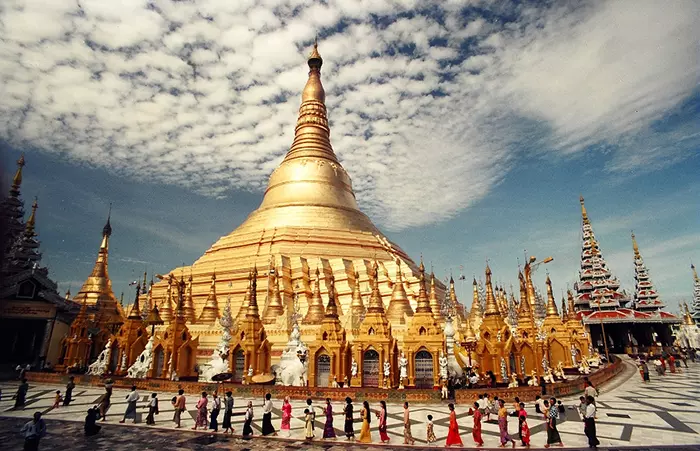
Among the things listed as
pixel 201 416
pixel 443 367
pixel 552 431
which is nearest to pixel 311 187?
pixel 443 367

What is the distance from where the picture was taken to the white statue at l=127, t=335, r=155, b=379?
857 inches

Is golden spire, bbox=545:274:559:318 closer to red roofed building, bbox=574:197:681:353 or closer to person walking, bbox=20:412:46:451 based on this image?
red roofed building, bbox=574:197:681:353

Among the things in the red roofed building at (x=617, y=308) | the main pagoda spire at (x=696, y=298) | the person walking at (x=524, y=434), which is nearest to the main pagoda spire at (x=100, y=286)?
the person walking at (x=524, y=434)

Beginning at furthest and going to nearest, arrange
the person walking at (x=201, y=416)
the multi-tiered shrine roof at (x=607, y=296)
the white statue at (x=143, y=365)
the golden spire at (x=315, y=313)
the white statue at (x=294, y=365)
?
the multi-tiered shrine roof at (x=607, y=296) → the golden spire at (x=315, y=313) → the white statue at (x=143, y=365) → the white statue at (x=294, y=365) → the person walking at (x=201, y=416)

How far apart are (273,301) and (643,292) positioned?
48.6 m

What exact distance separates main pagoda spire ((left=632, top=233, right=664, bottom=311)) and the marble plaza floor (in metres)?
38.6

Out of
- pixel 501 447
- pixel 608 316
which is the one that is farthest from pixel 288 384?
pixel 608 316

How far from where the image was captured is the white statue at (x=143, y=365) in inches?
857

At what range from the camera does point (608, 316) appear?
45.8 metres

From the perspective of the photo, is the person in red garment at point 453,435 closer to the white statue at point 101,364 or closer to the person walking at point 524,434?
the person walking at point 524,434

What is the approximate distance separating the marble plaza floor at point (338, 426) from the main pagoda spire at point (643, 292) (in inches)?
1519

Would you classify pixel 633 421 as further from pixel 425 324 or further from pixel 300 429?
pixel 300 429

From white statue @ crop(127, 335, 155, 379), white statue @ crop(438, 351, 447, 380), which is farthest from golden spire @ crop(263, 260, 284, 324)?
white statue @ crop(438, 351, 447, 380)

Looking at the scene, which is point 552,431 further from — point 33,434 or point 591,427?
point 33,434
